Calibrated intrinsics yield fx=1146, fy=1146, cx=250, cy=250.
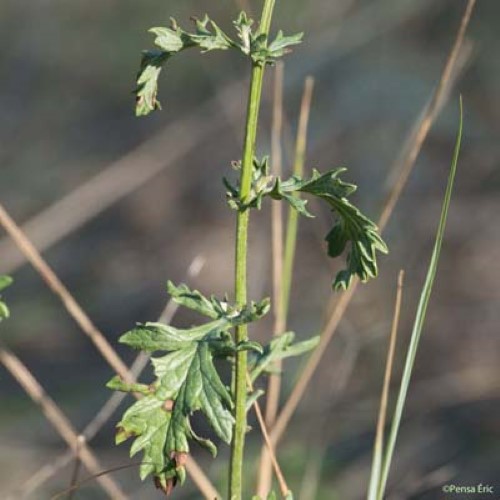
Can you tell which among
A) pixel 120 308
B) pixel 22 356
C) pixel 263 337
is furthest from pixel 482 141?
pixel 22 356

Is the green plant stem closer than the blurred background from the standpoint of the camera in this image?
Yes

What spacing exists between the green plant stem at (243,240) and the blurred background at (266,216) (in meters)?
1.33

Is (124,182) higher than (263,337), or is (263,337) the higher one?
(124,182)

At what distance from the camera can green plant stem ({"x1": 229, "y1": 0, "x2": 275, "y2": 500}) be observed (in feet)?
3.40

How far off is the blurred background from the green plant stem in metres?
1.33

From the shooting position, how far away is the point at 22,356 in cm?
360

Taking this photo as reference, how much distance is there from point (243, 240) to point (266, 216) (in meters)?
2.79

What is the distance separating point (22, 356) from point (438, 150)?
1555mm

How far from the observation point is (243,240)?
1059 millimetres

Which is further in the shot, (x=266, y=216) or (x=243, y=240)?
(x=266, y=216)

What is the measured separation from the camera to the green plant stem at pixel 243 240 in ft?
3.40

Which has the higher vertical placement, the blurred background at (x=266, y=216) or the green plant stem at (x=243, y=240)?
the blurred background at (x=266, y=216)

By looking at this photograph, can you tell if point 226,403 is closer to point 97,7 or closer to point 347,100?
point 347,100

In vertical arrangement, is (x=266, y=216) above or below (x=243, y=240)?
above
